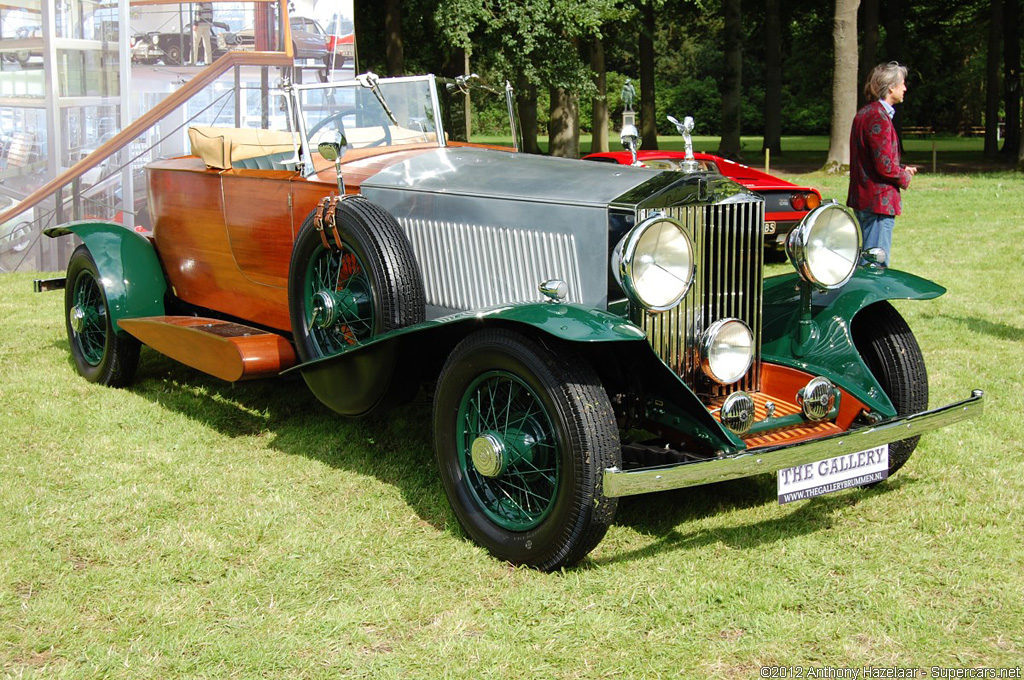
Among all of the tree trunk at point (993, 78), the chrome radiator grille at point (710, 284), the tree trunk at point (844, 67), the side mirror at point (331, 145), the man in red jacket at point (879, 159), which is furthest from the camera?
the tree trunk at point (993, 78)

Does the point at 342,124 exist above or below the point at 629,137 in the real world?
above

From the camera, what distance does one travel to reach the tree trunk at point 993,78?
2356 cm

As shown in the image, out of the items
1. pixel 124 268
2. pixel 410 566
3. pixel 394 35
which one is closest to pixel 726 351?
pixel 410 566

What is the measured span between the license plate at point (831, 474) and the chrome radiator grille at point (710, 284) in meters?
0.53

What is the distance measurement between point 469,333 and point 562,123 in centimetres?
1717

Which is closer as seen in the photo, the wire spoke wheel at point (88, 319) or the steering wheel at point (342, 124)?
the steering wheel at point (342, 124)

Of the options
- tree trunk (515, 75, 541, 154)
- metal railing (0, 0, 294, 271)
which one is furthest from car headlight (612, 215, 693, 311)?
tree trunk (515, 75, 541, 154)

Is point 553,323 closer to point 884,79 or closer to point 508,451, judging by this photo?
point 508,451

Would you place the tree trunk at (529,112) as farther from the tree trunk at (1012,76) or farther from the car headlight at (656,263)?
the car headlight at (656,263)

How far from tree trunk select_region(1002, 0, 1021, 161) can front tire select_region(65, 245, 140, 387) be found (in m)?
22.6

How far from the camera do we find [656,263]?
3545 millimetres

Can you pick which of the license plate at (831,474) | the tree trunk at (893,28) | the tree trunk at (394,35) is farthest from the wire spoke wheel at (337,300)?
the tree trunk at (893,28)

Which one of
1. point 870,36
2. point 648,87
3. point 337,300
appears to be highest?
point 870,36

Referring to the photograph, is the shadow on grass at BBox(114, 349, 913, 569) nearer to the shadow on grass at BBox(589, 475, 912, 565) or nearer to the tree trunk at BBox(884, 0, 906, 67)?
the shadow on grass at BBox(589, 475, 912, 565)
